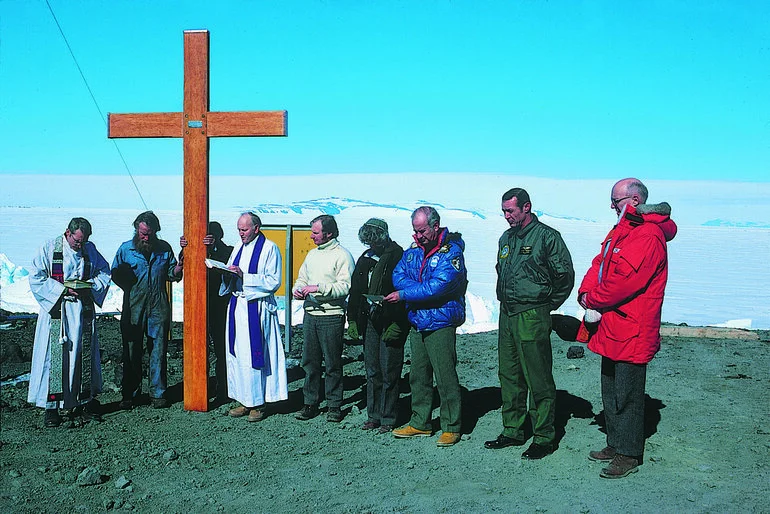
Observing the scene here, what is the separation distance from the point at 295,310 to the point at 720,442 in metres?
9.57

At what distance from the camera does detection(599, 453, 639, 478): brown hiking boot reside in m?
5.39

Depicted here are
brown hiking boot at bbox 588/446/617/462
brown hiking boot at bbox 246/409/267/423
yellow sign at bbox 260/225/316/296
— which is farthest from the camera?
yellow sign at bbox 260/225/316/296

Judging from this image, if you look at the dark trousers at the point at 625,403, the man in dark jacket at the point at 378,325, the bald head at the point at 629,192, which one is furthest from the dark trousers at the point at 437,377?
the bald head at the point at 629,192

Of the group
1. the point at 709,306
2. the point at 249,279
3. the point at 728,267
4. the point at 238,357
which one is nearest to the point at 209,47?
the point at 249,279

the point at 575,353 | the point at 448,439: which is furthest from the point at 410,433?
the point at 575,353

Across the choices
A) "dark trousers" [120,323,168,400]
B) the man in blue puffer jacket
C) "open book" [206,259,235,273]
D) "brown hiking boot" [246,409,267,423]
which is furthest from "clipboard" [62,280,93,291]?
the man in blue puffer jacket

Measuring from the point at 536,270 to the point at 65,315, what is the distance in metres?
4.40

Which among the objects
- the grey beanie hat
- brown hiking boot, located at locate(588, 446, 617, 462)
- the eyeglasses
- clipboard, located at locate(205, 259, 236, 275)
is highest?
the eyeglasses

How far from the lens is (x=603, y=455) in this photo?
5.78 m

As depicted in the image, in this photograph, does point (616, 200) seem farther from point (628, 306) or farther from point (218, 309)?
point (218, 309)

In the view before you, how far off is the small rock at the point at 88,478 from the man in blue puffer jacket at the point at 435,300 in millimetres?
2554

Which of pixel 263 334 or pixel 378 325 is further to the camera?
pixel 263 334

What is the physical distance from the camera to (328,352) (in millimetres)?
7152

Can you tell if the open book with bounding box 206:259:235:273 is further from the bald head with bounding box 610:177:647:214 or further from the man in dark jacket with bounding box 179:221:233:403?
the bald head with bounding box 610:177:647:214
